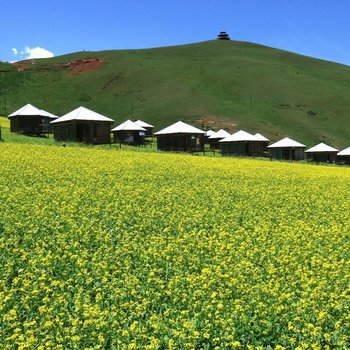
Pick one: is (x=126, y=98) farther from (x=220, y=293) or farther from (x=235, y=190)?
(x=220, y=293)

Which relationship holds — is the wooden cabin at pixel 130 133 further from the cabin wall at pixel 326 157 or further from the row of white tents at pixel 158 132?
the cabin wall at pixel 326 157

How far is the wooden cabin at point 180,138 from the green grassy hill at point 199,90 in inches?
1085

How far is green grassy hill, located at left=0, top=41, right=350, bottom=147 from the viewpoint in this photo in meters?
93.8

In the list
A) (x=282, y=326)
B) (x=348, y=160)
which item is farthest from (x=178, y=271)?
(x=348, y=160)

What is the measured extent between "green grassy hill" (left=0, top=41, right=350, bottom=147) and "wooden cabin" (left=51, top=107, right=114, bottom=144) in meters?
35.8

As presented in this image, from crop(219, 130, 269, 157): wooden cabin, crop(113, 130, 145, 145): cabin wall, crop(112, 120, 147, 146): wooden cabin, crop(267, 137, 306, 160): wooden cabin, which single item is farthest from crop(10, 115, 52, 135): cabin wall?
crop(267, 137, 306, 160): wooden cabin

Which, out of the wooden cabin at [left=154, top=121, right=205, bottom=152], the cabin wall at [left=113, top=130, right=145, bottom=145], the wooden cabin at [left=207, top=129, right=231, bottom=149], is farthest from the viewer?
the wooden cabin at [left=207, top=129, right=231, bottom=149]

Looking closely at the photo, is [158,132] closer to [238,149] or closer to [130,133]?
[130,133]

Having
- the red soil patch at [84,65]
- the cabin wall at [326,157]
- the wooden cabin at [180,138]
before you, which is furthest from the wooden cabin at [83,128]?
the red soil patch at [84,65]

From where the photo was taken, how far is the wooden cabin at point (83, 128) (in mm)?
53119

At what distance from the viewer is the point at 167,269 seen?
9.85m

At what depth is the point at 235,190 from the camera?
21875mm

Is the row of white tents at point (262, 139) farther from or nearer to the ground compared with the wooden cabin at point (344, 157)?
farther from the ground

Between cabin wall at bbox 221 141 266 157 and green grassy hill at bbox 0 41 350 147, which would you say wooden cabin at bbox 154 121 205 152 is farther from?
green grassy hill at bbox 0 41 350 147
